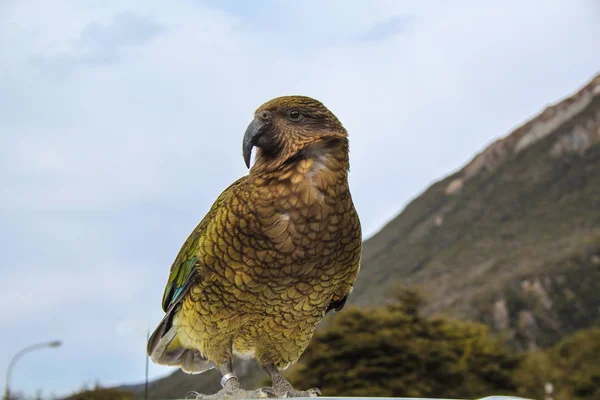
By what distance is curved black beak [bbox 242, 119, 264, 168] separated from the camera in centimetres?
500

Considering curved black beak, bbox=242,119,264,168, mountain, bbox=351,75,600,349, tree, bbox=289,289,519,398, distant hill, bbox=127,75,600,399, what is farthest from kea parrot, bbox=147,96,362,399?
mountain, bbox=351,75,600,349

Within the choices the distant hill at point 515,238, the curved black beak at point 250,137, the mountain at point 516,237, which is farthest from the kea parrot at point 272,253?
the mountain at point 516,237

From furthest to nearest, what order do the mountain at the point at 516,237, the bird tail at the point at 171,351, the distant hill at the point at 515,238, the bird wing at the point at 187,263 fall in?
the mountain at the point at 516,237, the distant hill at the point at 515,238, the bird tail at the point at 171,351, the bird wing at the point at 187,263

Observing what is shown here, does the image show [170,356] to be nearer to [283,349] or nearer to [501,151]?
[283,349]

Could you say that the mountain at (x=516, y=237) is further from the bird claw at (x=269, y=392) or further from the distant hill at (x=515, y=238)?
the bird claw at (x=269, y=392)

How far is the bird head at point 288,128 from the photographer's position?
5.02 m

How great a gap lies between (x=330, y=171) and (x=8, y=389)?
25.0m

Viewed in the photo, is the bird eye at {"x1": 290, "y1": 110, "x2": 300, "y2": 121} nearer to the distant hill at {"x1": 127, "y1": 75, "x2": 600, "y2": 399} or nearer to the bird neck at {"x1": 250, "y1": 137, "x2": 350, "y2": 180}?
the bird neck at {"x1": 250, "y1": 137, "x2": 350, "y2": 180}

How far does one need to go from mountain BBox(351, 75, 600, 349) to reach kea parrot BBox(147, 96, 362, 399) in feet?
157

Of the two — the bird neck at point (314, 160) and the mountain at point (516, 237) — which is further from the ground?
the mountain at point (516, 237)

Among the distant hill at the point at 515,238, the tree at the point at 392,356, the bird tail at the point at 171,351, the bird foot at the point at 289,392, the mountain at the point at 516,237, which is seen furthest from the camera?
the mountain at the point at 516,237

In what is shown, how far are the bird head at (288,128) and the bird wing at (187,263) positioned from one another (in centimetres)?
54

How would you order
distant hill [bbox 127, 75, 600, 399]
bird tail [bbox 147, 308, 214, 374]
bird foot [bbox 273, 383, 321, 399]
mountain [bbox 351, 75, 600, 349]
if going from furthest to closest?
1. mountain [bbox 351, 75, 600, 349]
2. distant hill [bbox 127, 75, 600, 399]
3. bird tail [bbox 147, 308, 214, 374]
4. bird foot [bbox 273, 383, 321, 399]

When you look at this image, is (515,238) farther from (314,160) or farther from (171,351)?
(314,160)
